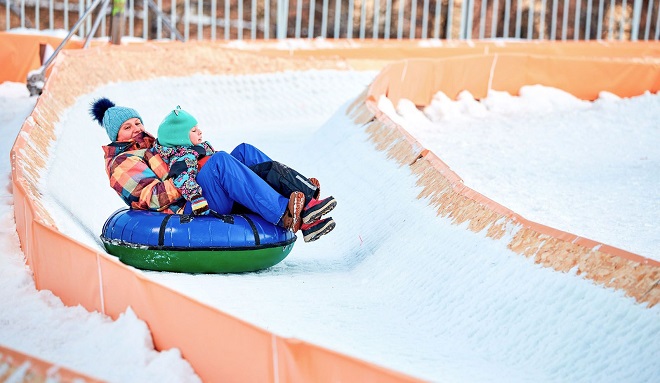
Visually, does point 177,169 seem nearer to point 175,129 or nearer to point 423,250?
A: point 175,129

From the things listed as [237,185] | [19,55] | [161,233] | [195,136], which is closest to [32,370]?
[161,233]

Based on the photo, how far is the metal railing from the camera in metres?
11.6

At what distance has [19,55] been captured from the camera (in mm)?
9328

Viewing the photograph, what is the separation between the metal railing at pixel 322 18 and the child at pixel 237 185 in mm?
5172

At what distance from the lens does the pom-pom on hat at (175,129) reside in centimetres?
458

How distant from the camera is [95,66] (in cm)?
835

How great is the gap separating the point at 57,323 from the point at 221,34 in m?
11.7

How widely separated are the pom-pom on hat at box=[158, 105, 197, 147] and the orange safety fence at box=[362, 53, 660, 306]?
1231 millimetres

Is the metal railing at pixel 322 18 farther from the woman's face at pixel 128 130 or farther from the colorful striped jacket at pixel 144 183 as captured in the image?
the colorful striped jacket at pixel 144 183

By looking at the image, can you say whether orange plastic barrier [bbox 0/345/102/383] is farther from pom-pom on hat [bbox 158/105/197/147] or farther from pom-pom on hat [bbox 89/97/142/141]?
pom-pom on hat [bbox 89/97/142/141]

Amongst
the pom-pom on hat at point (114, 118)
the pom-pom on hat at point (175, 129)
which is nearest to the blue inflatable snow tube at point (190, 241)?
the pom-pom on hat at point (175, 129)

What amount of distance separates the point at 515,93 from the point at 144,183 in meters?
5.74

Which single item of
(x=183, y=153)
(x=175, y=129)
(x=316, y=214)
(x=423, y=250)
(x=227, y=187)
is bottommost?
(x=423, y=250)

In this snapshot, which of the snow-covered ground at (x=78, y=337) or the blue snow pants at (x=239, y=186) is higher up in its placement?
the blue snow pants at (x=239, y=186)
